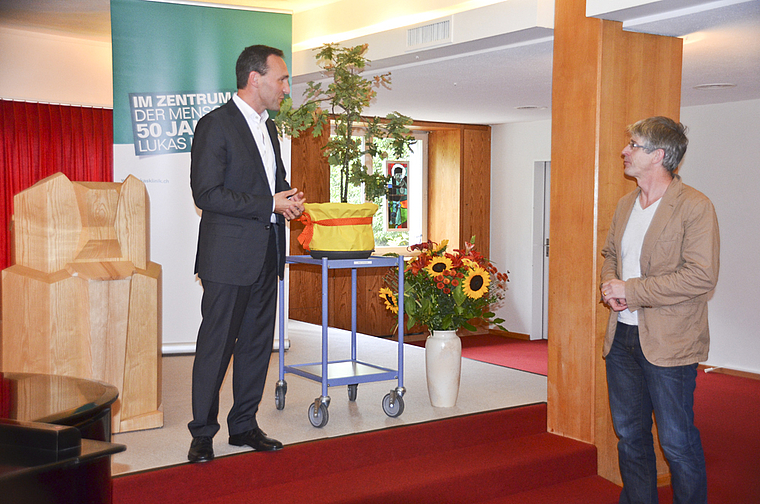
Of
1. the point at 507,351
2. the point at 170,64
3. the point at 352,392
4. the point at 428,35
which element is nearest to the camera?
the point at 352,392

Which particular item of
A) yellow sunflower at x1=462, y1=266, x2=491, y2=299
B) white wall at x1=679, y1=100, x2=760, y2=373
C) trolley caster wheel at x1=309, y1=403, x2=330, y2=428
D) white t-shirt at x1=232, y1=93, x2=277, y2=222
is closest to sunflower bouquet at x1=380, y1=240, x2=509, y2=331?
yellow sunflower at x1=462, y1=266, x2=491, y2=299

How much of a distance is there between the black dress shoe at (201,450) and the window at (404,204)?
231 inches

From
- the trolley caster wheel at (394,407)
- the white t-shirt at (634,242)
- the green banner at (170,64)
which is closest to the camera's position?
the white t-shirt at (634,242)

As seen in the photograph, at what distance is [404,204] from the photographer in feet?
29.6

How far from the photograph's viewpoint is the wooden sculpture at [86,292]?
301 cm

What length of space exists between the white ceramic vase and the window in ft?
15.8

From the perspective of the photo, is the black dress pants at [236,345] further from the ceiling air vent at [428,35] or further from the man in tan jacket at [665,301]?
the ceiling air vent at [428,35]

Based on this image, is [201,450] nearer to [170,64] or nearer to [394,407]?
[394,407]

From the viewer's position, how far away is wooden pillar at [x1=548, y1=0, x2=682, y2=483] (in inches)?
141

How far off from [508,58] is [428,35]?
587mm

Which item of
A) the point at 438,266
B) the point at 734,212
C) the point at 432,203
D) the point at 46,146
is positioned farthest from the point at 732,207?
the point at 46,146

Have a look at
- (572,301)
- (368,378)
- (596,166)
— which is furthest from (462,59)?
(368,378)

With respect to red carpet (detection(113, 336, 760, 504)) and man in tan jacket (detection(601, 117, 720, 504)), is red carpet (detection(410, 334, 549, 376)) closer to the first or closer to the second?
red carpet (detection(113, 336, 760, 504))

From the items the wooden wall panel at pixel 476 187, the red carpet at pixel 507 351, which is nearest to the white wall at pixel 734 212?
the red carpet at pixel 507 351
